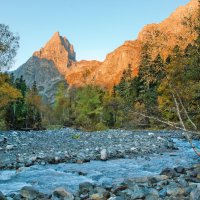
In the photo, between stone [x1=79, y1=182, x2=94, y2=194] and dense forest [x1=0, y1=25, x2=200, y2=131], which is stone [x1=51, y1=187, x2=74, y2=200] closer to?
stone [x1=79, y1=182, x2=94, y2=194]

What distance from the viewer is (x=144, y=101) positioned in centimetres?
1071

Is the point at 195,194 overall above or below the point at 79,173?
above

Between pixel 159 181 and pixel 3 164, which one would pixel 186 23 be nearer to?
pixel 159 181

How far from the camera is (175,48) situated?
1595 cm

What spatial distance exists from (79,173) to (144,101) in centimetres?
549

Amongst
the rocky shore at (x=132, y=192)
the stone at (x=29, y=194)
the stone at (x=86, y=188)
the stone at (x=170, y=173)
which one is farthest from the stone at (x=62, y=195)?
the stone at (x=170, y=173)

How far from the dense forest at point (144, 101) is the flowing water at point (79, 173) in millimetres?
2215

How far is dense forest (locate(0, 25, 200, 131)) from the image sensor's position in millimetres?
10617

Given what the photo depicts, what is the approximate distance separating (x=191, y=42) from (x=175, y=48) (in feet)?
8.07

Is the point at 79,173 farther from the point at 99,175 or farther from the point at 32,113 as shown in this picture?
the point at 32,113

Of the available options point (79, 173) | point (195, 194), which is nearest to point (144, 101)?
point (195, 194)

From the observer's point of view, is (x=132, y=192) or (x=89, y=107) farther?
(x=89, y=107)

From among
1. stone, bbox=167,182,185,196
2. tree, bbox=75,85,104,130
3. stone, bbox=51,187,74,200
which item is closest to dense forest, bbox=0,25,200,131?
tree, bbox=75,85,104,130

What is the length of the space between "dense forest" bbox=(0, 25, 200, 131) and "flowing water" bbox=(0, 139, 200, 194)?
2.22 m
